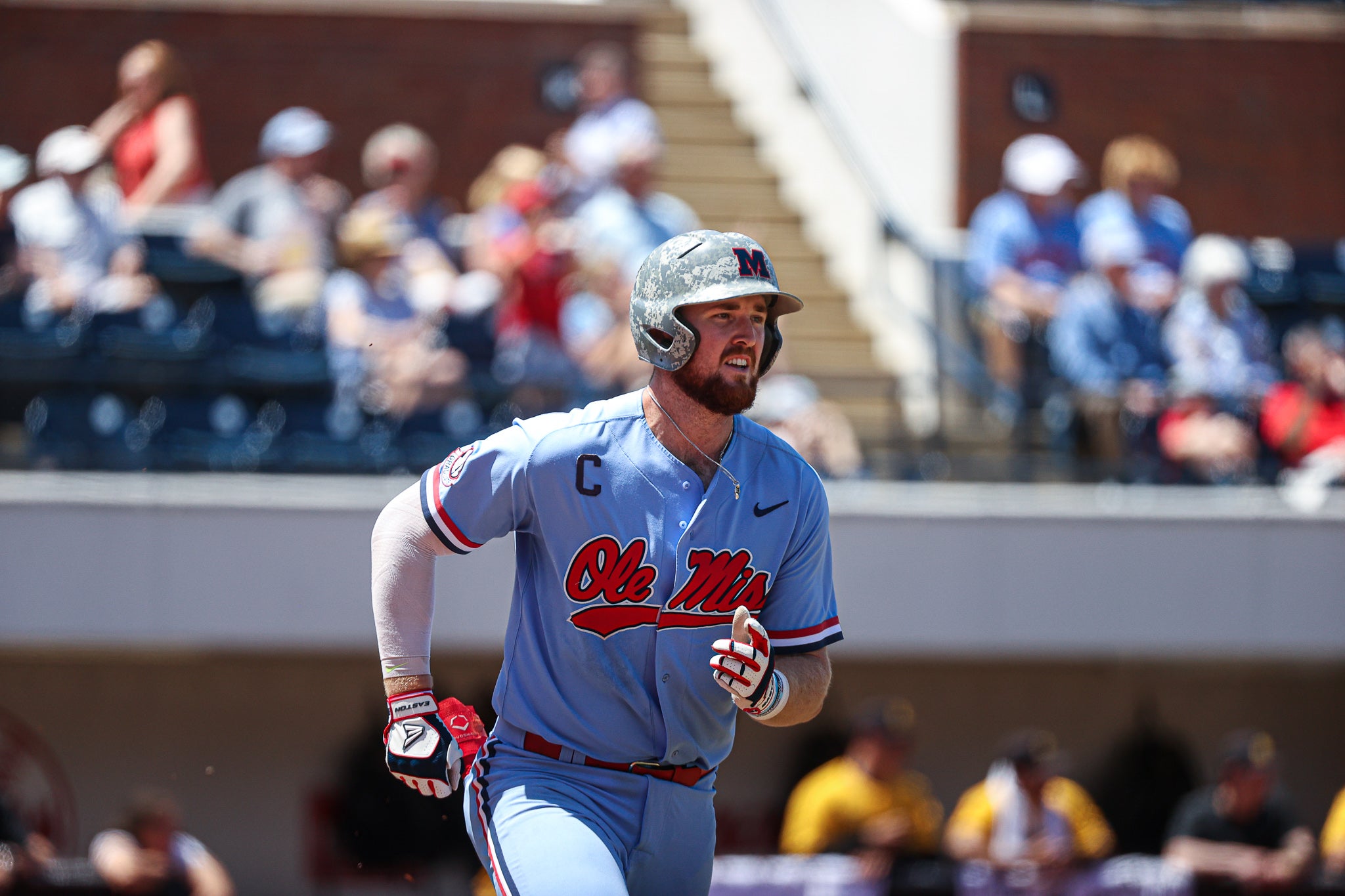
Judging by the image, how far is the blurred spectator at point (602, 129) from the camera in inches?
337

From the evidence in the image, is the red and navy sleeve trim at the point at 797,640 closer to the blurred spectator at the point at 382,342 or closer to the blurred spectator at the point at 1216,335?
the blurred spectator at the point at 382,342

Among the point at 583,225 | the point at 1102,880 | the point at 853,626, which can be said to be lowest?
the point at 1102,880

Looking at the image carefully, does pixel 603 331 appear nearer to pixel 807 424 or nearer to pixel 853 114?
pixel 807 424

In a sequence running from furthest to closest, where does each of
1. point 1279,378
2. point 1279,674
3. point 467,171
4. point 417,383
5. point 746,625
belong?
point 467,171 → point 1279,674 → point 1279,378 → point 417,383 → point 746,625

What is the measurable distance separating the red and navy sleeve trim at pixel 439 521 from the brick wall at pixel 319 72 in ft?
27.7

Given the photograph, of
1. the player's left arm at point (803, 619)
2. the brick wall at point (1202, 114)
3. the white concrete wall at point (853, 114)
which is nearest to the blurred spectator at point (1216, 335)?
the white concrete wall at point (853, 114)

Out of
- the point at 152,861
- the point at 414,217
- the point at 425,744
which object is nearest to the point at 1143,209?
the point at 414,217

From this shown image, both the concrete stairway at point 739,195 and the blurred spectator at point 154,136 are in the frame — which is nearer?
the blurred spectator at point 154,136

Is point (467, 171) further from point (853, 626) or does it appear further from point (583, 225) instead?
point (853, 626)

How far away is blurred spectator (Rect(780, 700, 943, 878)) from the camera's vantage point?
8.01m

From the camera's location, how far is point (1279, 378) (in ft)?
29.1

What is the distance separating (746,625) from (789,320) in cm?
713

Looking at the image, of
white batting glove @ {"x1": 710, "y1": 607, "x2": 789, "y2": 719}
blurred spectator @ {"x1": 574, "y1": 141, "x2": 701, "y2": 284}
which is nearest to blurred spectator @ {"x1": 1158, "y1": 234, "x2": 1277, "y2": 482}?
blurred spectator @ {"x1": 574, "y1": 141, "x2": 701, "y2": 284}

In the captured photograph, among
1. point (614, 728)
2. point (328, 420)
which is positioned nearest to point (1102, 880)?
point (328, 420)
